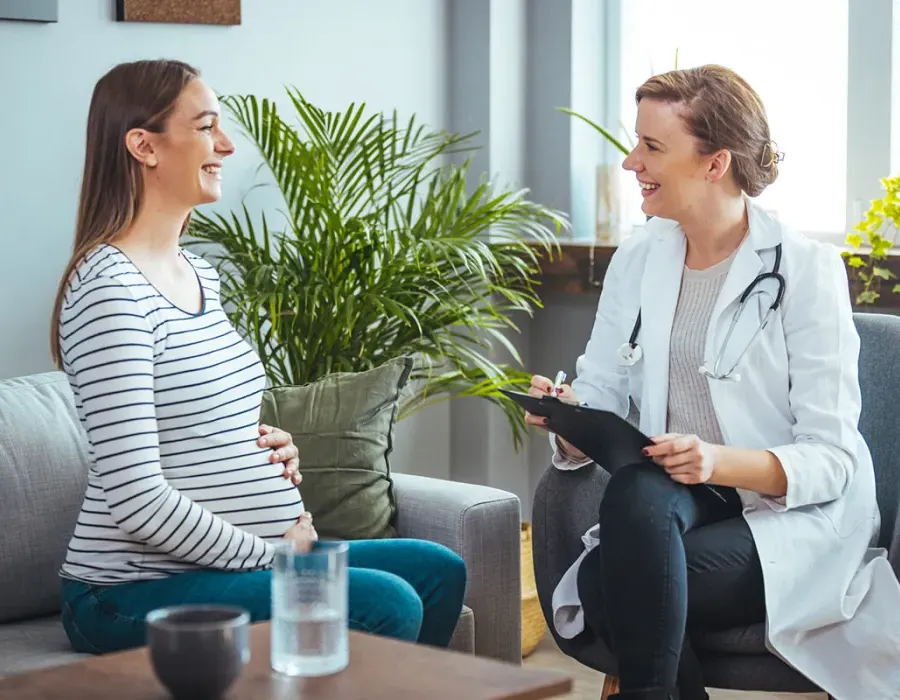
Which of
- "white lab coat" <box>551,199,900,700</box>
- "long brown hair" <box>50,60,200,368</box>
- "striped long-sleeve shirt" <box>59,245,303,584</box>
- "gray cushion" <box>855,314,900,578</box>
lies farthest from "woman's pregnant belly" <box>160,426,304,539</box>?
"gray cushion" <box>855,314,900,578</box>

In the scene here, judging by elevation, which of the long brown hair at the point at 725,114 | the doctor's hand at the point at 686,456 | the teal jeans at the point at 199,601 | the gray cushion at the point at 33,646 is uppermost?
the long brown hair at the point at 725,114

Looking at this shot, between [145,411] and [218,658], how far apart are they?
62cm

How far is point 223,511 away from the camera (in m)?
1.88

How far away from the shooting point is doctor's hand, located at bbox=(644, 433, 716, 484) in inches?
76.1

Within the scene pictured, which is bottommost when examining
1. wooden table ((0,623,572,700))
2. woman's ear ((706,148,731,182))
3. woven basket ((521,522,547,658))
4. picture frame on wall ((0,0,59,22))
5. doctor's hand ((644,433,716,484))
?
woven basket ((521,522,547,658))

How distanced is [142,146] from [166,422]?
428mm

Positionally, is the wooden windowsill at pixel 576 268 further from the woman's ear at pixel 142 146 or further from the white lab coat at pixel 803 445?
the woman's ear at pixel 142 146

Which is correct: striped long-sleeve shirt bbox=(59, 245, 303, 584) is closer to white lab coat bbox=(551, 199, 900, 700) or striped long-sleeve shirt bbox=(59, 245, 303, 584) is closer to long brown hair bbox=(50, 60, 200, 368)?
long brown hair bbox=(50, 60, 200, 368)

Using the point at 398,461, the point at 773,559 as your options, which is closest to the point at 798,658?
the point at 773,559

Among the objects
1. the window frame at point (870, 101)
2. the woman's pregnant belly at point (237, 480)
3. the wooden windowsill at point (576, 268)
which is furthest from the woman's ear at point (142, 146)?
the window frame at point (870, 101)

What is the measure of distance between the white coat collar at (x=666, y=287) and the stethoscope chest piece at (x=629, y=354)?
0.05 ft

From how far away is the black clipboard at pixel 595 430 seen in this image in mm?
1945

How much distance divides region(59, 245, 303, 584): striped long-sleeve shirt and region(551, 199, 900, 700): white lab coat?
54 cm

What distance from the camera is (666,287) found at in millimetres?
2209
